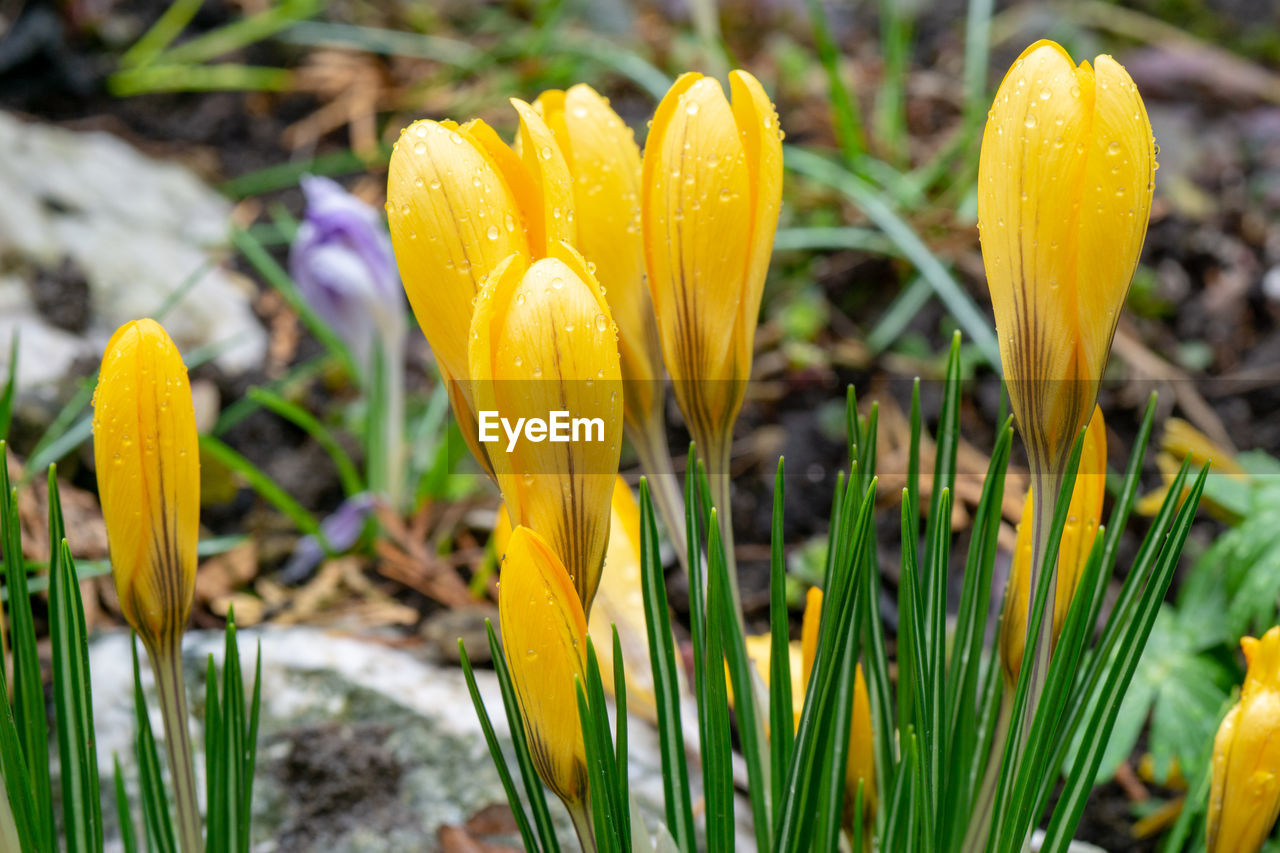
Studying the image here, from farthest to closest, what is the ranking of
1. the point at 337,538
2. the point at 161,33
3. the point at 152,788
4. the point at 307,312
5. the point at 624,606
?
the point at 161,33 → the point at 307,312 → the point at 337,538 → the point at 624,606 → the point at 152,788

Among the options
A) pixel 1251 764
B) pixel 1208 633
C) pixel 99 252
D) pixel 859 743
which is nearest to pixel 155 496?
pixel 859 743

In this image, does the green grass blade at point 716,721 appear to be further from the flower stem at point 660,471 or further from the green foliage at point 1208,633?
the green foliage at point 1208,633

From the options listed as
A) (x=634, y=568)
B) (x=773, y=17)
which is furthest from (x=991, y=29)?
(x=634, y=568)

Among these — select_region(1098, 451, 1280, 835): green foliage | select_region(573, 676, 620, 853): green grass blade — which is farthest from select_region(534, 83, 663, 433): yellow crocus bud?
select_region(1098, 451, 1280, 835): green foliage

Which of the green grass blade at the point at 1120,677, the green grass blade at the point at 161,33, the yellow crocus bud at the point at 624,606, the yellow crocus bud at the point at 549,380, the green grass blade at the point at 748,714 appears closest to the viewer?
the yellow crocus bud at the point at 549,380

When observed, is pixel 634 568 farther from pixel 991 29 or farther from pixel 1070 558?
pixel 991 29

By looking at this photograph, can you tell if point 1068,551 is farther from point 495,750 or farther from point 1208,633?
point 1208,633

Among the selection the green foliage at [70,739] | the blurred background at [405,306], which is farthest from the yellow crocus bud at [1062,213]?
the blurred background at [405,306]

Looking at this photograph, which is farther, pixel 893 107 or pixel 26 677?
A: pixel 893 107
